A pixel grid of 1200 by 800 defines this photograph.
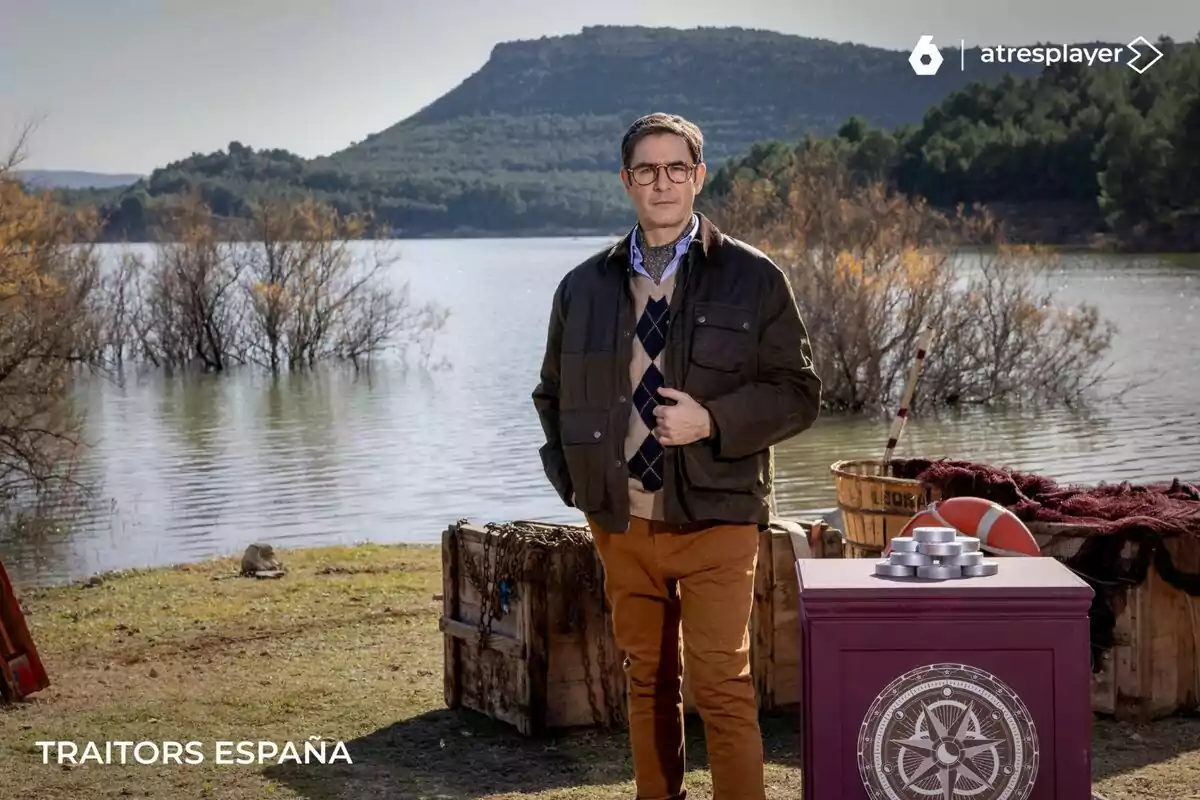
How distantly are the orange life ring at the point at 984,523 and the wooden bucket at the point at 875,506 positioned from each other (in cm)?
146

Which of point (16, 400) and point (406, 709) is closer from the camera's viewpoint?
point (406, 709)

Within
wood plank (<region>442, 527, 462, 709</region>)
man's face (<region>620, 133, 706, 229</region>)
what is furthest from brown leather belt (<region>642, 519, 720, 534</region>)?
wood plank (<region>442, 527, 462, 709</region>)

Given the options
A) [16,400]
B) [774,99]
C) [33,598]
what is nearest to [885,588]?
[33,598]

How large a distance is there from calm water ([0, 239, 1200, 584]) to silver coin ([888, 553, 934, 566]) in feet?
41.6

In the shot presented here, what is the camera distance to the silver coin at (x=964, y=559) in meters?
4.17

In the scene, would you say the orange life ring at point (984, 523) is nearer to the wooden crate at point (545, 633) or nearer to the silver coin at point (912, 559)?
the wooden crate at point (545, 633)

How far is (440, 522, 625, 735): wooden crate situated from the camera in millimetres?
6832

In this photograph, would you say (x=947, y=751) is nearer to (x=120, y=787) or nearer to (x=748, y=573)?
(x=748, y=573)

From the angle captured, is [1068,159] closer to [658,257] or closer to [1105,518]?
[1105,518]

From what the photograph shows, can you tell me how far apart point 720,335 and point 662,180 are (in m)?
0.46

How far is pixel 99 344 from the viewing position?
45812 mm

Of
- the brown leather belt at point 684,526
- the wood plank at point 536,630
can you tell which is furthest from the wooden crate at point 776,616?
the brown leather belt at point 684,526

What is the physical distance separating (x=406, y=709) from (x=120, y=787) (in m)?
1.51

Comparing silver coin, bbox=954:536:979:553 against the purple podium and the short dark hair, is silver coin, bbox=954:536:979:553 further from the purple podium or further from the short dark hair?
the short dark hair
